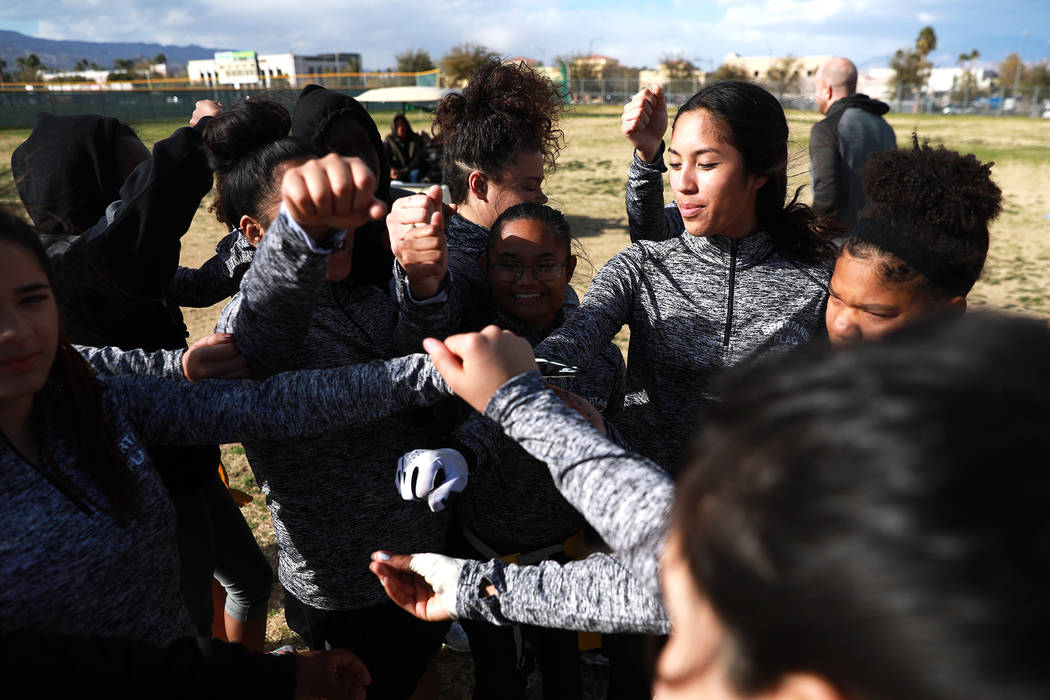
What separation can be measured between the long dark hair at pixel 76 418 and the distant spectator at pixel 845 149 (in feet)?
16.6

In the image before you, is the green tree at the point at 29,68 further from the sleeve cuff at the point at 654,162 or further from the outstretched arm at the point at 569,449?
the outstretched arm at the point at 569,449

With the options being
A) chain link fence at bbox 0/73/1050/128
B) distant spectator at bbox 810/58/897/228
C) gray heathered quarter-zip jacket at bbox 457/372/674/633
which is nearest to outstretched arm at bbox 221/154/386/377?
gray heathered quarter-zip jacket at bbox 457/372/674/633

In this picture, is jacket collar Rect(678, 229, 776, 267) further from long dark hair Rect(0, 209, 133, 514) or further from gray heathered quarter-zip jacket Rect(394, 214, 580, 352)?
long dark hair Rect(0, 209, 133, 514)

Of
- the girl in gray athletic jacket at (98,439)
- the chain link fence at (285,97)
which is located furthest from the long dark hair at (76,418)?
the chain link fence at (285,97)

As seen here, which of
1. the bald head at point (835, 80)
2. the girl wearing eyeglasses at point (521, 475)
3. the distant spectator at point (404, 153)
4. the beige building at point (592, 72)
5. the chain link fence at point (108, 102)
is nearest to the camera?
the girl wearing eyeglasses at point (521, 475)

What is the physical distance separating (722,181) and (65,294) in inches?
78.0

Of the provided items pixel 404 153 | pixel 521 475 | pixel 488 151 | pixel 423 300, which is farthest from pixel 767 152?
pixel 404 153

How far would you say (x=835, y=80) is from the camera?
5691 mm

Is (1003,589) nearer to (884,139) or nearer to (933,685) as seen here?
(933,685)

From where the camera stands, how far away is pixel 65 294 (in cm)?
199

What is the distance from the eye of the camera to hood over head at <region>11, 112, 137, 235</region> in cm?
233

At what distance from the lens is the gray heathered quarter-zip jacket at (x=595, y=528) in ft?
3.46

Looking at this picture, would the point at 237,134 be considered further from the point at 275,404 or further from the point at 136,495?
the point at 136,495

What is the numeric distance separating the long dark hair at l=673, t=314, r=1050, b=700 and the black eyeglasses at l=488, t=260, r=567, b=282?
5.05ft
